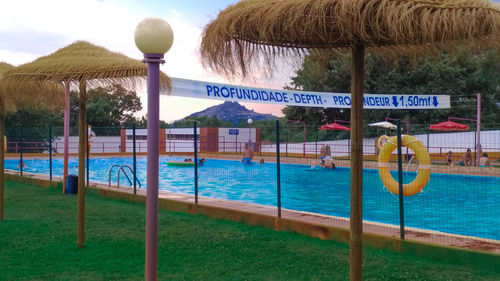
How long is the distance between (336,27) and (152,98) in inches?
60.7

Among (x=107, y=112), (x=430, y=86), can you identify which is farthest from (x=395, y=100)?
(x=107, y=112)

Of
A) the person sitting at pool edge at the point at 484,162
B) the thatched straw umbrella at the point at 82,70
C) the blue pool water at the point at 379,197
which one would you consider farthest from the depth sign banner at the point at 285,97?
the thatched straw umbrella at the point at 82,70

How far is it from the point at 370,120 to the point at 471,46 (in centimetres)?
3123

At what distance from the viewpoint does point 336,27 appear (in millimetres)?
3871

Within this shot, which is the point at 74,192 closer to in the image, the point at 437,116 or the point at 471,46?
the point at 471,46

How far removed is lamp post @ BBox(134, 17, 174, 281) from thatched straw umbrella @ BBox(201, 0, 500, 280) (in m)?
0.51

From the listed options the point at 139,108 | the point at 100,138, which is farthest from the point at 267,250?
the point at 139,108

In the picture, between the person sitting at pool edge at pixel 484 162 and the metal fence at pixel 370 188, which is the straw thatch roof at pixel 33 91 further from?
the person sitting at pool edge at pixel 484 162

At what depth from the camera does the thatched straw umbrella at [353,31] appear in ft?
11.0

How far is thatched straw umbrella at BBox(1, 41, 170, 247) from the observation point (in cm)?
623

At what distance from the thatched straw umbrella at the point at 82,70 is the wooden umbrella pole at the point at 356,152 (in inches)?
119

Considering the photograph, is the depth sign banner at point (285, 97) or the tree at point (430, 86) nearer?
the depth sign banner at point (285, 97)

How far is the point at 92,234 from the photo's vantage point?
25.8 ft

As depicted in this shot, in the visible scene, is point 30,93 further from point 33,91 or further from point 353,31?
point 353,31
